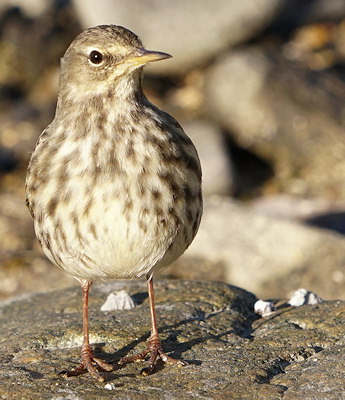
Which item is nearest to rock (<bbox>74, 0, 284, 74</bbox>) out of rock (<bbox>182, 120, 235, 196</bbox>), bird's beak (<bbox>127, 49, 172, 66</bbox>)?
rock (<bbox>182, 120, 235, 196</bbox>)

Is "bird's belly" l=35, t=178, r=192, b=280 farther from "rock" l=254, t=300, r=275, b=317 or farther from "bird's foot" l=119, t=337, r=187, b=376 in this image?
"rock" l=254, t=300, r=275, b=317

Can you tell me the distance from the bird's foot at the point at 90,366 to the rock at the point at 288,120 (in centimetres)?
1096

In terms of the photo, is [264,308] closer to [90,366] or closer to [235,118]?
[90,366]

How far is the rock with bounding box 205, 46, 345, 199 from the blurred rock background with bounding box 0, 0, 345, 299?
0.08ft

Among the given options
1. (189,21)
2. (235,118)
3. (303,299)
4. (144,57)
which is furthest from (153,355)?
(189,21)

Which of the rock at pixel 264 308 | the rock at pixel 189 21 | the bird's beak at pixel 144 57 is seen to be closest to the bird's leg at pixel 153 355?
Result: the rock at pixel 264 308

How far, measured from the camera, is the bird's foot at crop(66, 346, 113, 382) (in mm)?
6492

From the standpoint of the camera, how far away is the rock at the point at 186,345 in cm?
615

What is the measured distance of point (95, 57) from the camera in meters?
6.78

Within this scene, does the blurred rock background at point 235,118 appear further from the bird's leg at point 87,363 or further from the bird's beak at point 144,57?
the bird's beak at point 144,57

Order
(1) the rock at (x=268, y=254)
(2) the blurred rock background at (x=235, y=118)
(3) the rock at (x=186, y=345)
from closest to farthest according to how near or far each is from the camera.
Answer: (3) the rock at (x=186, y=345), (1) the rock at (x=268, y=254), (2) the blurred rock background at (x=235, y=118)

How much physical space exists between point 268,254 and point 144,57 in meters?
6.81

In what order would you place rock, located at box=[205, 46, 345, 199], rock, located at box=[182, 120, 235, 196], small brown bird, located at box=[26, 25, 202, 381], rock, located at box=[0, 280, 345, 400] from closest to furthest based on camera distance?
rock, located at box=[0, 280, 345, 400]
small brown bird, located at box=[26, 25, 202, 381]
rock, located at box=[182, 120, 235, 196]
rock, located at box=[205, 46, 345, 199]

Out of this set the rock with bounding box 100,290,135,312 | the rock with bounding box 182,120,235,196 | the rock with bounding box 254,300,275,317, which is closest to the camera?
the rock with bounding box 254,300,275,317
